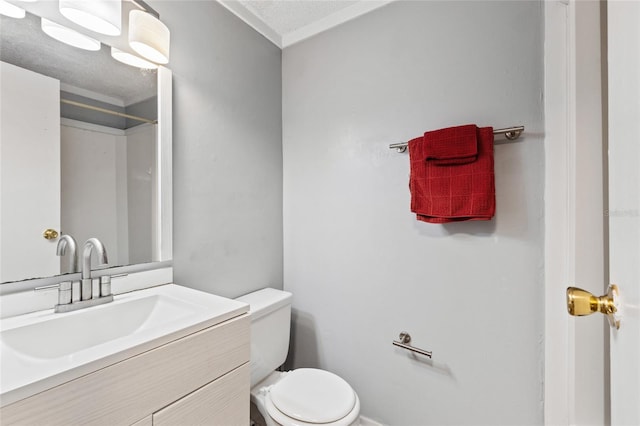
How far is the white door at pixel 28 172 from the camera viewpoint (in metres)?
0.82

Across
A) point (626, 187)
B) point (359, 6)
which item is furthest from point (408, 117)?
point (626, 187)

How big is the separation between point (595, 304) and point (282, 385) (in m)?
1.19

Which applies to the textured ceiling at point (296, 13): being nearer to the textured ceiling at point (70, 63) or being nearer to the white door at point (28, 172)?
the textured ceiling at point (70, 63)

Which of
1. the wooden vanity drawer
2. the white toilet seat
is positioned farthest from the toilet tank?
the wooden vanity drawer

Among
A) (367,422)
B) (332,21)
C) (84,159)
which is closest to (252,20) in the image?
(332,21)

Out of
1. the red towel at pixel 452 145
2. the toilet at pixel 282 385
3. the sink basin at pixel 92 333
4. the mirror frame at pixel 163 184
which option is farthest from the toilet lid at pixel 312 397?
the red towel at pixel 452 145

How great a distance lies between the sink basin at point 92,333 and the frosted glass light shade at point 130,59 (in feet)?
2.90

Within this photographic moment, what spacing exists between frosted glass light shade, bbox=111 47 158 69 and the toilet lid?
4.74 feet

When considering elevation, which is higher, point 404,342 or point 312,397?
point 404,342

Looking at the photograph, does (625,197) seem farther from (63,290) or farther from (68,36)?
(68,36)

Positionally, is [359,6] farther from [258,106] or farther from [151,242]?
[151,242]

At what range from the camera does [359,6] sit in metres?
1.47

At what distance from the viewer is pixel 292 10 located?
1.51 m

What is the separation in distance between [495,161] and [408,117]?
0.43 m
